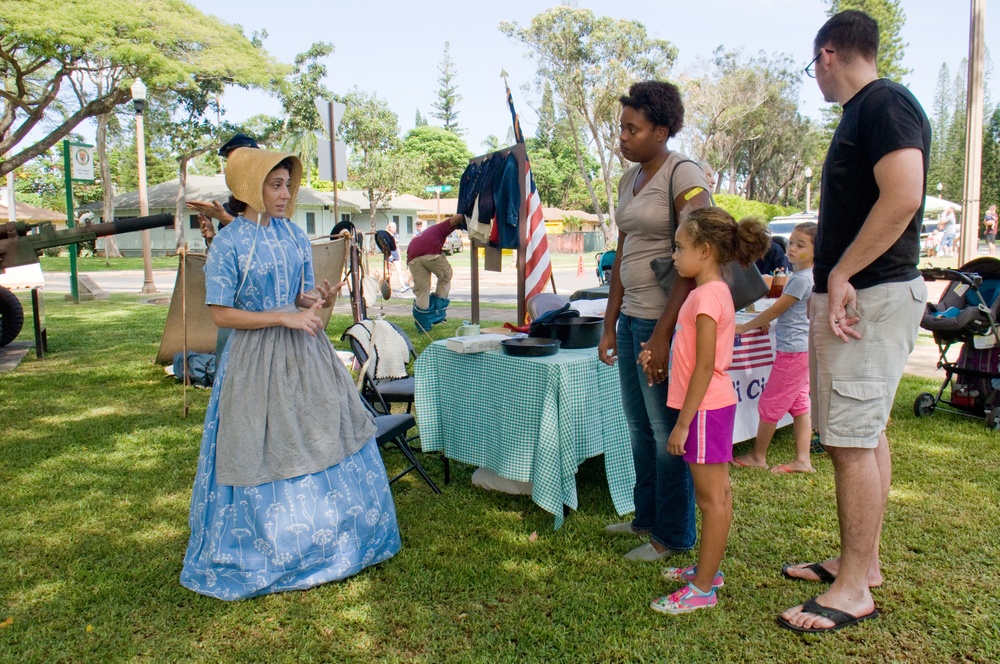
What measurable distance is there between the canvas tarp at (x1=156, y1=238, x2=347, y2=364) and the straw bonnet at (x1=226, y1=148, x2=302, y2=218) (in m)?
4.00

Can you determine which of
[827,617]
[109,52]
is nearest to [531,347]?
[827,617]

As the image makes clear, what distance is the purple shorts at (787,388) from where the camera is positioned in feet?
14.3

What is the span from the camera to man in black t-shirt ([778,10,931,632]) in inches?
90.1

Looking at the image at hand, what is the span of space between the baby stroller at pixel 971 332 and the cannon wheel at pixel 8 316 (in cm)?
906

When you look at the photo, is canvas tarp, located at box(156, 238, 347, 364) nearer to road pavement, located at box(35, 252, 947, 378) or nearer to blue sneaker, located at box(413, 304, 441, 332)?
road pavement, located at box(35, 252, 947, 378)

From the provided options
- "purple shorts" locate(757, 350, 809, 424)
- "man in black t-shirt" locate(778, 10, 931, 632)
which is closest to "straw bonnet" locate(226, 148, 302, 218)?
"man in black t-shirt" locate(778, 10, 931, 632)

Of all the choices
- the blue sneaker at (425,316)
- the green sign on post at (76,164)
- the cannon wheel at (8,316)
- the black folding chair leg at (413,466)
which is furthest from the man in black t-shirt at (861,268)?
the green sign on post at (76,164)

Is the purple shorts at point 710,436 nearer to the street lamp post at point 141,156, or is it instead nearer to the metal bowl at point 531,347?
the metal bowl at point 531,347

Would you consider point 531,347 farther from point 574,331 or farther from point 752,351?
point 752,351

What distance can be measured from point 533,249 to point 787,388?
2429mm

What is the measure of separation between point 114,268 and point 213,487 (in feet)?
92.0

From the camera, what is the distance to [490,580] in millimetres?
3066

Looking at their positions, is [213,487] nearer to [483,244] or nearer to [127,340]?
[483,244]

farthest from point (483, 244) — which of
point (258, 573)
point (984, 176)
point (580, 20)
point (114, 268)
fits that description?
point (984, 176)
